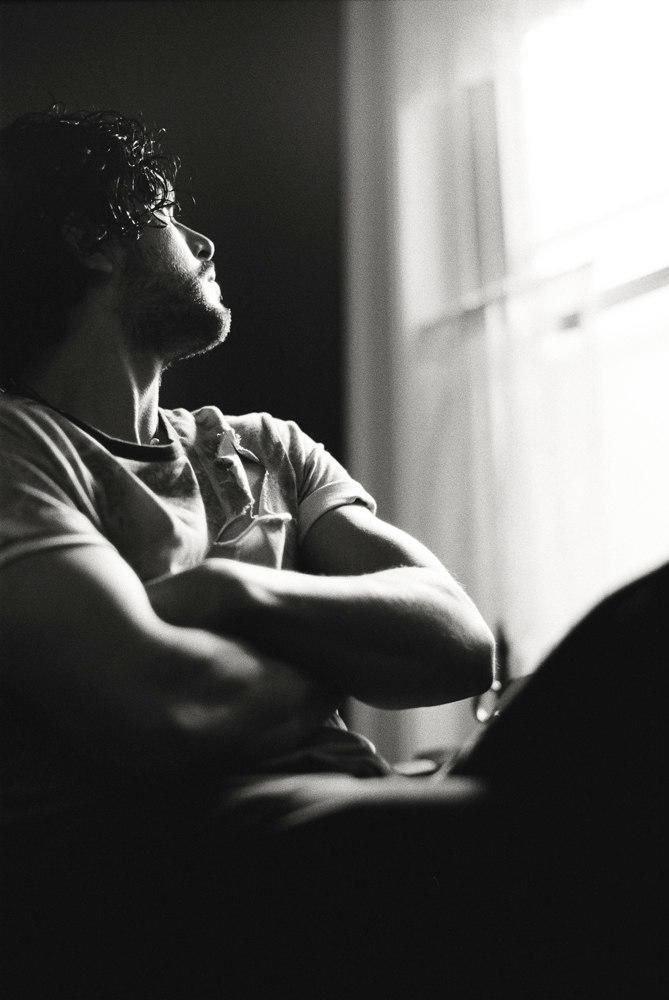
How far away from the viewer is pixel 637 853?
0.65 m

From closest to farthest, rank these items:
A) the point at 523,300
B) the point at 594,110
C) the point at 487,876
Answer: the point at 487,876
the point at 594,110
the point at 523,300

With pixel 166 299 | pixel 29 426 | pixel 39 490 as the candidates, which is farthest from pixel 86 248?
pixel 39 490

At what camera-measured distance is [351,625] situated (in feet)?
3.19

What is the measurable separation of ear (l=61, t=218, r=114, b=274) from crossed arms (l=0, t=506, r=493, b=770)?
0.51 m

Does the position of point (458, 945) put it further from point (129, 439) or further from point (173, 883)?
point (129, 439)

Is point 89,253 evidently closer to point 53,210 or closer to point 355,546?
point 53,210

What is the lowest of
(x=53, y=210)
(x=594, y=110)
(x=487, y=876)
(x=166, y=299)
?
(x=487, y=876)

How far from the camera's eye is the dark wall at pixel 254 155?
3.29 m

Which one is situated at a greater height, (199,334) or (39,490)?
(199,334)

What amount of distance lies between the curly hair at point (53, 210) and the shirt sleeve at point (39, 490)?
0.25 m

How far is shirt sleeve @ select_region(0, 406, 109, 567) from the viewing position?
3.14 ft

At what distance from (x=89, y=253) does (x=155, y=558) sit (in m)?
0.47

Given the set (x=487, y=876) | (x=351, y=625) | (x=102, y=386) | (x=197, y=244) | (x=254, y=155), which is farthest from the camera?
(x=254, y=155)

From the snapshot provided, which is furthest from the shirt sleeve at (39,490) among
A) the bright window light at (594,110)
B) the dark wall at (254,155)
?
the dark wall at (254,155)
